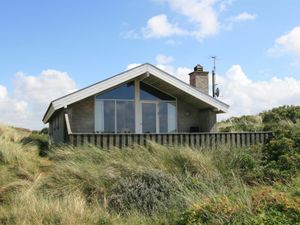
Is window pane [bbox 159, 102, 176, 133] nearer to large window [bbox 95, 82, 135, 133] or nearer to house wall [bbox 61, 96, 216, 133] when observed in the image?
house wall [bbox 61, 96, 216, 133]

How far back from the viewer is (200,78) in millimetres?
23422

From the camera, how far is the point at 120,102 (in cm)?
2145

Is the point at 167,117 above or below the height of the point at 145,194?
above

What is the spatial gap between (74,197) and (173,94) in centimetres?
1288

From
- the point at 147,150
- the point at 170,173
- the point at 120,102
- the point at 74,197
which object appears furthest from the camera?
the point at 120,102

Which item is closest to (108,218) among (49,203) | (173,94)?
(49,203)

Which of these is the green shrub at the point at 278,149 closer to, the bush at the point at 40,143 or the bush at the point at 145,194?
the bush at the point at 145,194

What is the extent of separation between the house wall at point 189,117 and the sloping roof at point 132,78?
1.34 metres

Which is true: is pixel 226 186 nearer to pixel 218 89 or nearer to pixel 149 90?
pixel 149 90

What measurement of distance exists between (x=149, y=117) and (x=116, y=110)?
1.84 meters

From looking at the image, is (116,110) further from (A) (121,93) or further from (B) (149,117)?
(B) (149,117)

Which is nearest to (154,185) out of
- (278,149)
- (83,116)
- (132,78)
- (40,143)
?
(278,149)

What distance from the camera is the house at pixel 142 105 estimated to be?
65.7 ft

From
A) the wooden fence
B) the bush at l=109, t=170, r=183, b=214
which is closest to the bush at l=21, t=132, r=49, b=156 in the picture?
the wooden fence
